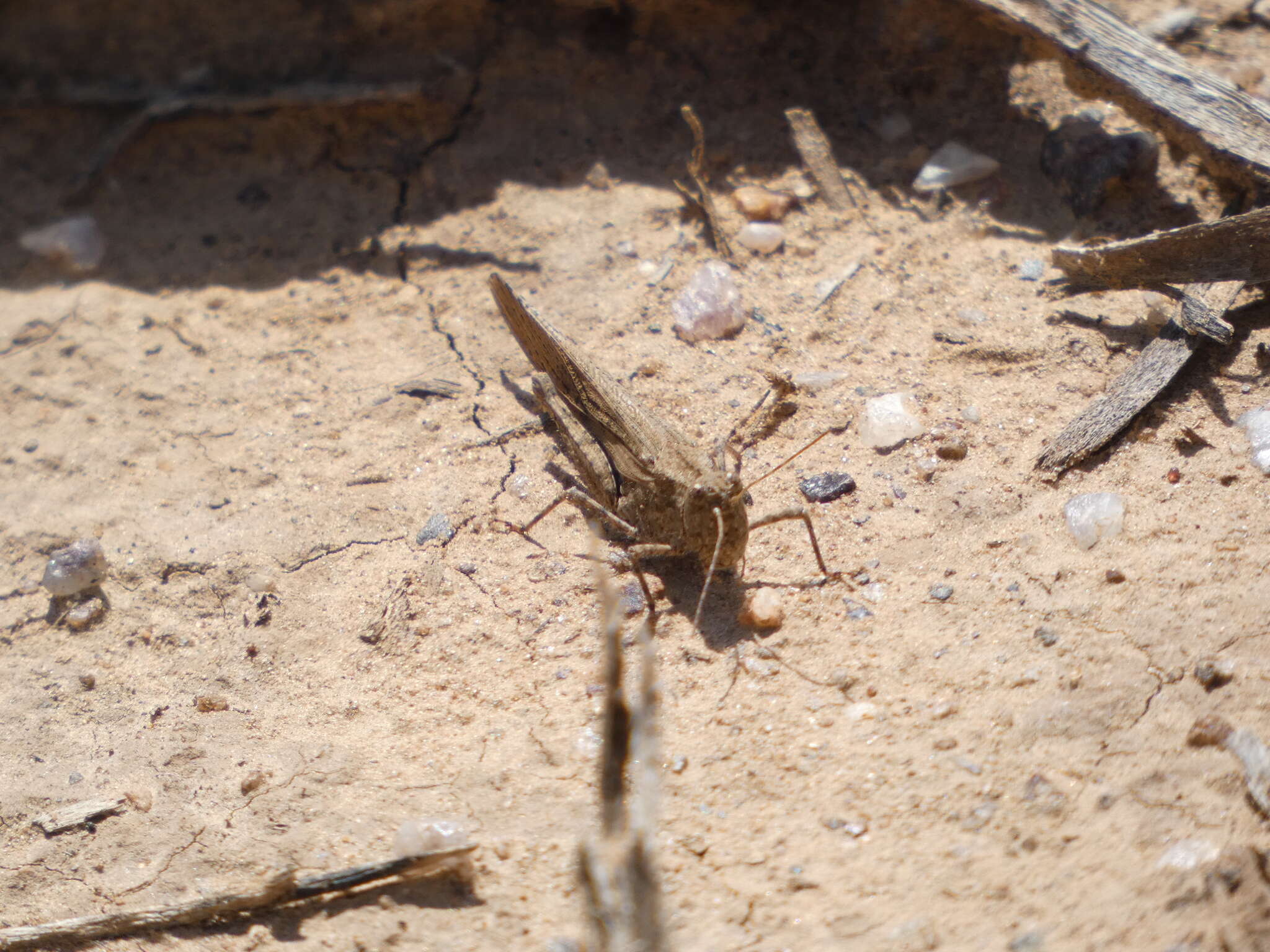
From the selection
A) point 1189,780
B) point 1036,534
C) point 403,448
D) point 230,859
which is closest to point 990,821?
point 1189,780

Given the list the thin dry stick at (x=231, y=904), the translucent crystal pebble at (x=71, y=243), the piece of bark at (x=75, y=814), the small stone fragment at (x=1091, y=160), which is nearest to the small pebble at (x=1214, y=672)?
the thin dry stick at (x=231, y=904)

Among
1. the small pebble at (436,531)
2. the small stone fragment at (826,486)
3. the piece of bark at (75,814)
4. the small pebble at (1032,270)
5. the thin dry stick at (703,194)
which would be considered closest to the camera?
the piece of bark at (75,814)

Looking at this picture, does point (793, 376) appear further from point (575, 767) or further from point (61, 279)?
point (61, 279)

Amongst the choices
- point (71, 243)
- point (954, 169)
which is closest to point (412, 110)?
point (71, 243)

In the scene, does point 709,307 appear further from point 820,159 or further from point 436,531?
point 436,531

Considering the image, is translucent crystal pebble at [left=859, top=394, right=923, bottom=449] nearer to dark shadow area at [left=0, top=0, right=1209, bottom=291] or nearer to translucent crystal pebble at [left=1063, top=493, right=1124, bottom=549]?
translucent crystal pebble at [left=1063, top=493, right=1124, bottom=549]

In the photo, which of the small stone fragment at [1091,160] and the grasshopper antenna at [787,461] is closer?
the grasshopper antenna at [787,461]

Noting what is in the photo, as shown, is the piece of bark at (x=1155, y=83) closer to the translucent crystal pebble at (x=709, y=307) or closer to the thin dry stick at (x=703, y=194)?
the thin dry stick at (x=703, y=194)
